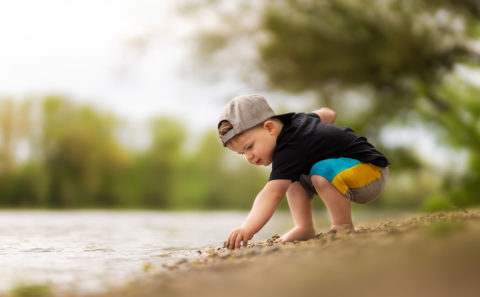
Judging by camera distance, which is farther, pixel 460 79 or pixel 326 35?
pixel 460 79

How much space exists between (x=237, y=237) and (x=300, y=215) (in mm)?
468

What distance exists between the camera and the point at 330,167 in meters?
2.31

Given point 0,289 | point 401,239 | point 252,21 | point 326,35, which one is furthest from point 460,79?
point 0,289

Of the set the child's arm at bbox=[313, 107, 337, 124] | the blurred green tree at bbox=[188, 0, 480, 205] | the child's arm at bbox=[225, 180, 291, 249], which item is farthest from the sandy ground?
the blurred green tree at bbox=[188, 0, 480, 205]

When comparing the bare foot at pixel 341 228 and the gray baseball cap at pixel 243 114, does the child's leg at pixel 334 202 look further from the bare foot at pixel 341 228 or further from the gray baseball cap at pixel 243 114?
the gray baseball cap at pixel 243 114

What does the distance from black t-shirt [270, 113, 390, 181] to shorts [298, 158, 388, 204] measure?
5 cm

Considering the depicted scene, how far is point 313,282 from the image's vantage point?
1121 mm

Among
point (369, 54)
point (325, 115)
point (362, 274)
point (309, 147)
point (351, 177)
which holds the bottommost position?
point (362, 274)

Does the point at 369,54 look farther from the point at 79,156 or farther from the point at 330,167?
the point at 79,156

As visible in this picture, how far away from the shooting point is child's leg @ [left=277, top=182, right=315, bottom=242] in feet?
8.28

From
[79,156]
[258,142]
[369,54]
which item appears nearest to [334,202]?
[258,142]

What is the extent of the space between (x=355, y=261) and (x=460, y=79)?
8.29 meters

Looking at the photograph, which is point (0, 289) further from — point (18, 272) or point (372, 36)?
point (372, 36)

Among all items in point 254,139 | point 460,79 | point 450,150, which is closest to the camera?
point 254,139
